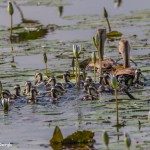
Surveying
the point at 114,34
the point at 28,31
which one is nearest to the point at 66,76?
the point at 114,34

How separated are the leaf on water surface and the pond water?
0.29 ft

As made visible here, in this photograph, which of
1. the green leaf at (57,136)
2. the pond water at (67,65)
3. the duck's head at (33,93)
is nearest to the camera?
the green leaf at (57,136)

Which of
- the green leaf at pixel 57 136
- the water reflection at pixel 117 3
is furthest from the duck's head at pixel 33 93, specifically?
the water reflection at pixel 117 3

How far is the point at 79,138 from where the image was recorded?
7.43m

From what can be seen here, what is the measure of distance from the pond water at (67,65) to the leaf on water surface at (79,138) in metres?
0.09

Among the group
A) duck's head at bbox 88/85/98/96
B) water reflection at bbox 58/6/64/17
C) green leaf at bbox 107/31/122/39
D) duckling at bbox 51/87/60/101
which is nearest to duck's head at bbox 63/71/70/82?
duckling at bbox 51/87/60/101

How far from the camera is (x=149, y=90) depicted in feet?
31.3

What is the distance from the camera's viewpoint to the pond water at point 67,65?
7.80 meters

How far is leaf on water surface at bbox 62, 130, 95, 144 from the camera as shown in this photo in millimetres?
7414

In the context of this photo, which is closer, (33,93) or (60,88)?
(33,93)

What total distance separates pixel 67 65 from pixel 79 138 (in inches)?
159

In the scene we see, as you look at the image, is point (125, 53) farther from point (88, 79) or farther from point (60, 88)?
point (60, 88)

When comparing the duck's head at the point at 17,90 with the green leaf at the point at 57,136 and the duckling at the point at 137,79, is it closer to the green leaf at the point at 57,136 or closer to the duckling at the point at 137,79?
the duckling at the point at 137,79

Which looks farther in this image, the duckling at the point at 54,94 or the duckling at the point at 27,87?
the duckling at the point at 27,87
